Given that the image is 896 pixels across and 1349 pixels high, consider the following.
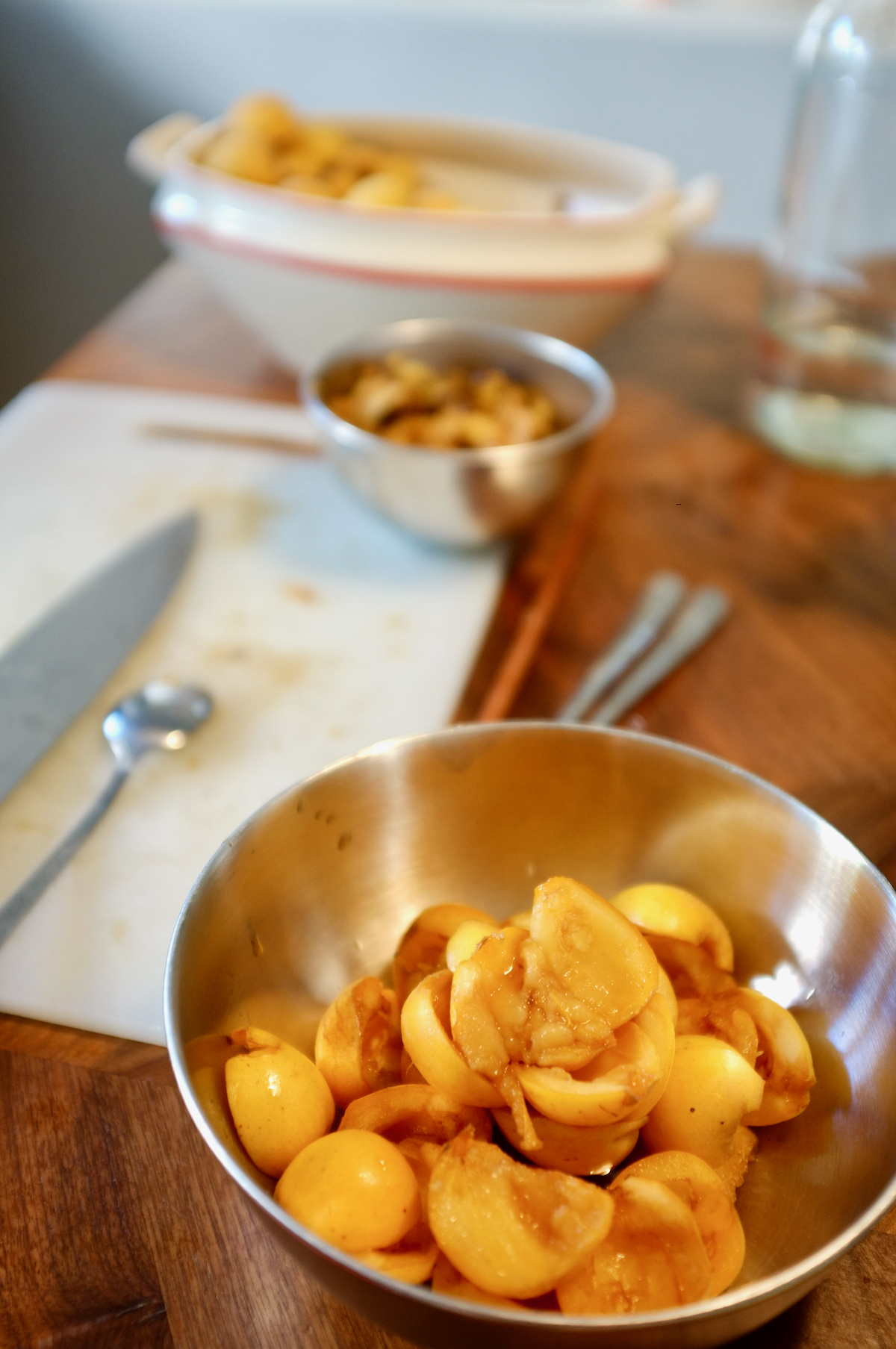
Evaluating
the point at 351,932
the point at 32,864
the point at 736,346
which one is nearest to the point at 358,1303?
the point at 351,932

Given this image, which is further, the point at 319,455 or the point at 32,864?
the point at 319,455

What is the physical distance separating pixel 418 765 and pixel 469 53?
5.19ft

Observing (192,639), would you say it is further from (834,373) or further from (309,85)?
(309,85)

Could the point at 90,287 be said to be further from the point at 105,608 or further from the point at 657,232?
the point at 105,608

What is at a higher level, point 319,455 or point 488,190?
point 488,190

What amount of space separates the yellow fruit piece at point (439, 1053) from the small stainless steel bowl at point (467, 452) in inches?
16.3

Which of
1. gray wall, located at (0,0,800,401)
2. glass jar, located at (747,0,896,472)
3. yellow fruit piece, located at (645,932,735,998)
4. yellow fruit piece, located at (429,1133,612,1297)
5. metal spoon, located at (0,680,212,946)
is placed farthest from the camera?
gray wall, located at (0,0,800,401)

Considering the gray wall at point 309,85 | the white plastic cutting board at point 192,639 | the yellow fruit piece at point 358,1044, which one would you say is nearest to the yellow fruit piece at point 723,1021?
the yellow fruit piece at point 358,1044

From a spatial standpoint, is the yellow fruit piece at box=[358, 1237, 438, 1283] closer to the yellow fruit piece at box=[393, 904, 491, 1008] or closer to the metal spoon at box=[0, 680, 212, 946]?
the yellow fruit piece at box=[393, 904, 491, 1008]

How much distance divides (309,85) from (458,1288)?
6.15 feet

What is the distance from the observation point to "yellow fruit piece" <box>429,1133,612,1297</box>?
318 millimetres

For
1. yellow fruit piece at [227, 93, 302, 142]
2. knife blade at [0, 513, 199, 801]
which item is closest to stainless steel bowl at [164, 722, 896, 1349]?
knife blade at [0, 513, 199, 801]

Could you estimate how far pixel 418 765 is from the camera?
1.56 ft

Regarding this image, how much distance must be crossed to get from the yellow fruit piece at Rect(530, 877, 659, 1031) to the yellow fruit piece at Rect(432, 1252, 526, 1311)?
9 centimetres
